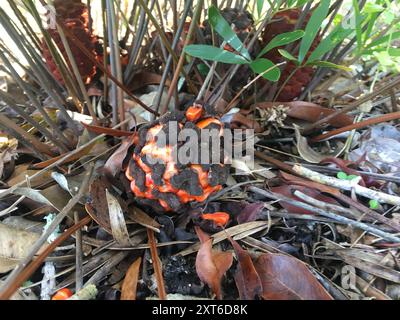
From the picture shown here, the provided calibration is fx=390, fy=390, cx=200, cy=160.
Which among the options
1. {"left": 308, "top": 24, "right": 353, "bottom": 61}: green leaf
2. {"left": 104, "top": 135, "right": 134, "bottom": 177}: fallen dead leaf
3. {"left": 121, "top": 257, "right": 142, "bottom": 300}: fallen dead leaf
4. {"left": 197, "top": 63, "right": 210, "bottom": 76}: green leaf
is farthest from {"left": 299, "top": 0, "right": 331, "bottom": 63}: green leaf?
{"left": 121, "top": 257, "right": 142, "bottom": 300}: fallen dead leaf

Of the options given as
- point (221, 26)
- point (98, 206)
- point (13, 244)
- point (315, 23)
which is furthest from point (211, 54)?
point (13, 244)

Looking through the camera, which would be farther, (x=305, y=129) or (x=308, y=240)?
(x=305, y=129)

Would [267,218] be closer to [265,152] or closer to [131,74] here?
[265,152]

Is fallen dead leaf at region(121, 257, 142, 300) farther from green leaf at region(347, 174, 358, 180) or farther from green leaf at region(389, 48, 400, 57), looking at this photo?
green leaf at region(389, 48, 400, 57)

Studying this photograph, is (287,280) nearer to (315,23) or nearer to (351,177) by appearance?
(351,177)

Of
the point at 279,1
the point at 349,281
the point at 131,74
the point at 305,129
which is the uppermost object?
the point at 279,1

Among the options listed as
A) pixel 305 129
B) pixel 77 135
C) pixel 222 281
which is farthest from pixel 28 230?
pixel 305 129
